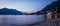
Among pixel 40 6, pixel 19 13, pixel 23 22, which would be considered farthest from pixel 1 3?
pixel 40 6

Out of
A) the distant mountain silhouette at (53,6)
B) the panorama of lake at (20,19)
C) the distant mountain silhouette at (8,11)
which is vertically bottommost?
the panorama of lake at (20,19)

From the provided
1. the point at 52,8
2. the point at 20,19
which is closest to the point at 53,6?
the point at 52,8

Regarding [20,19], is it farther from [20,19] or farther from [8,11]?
[8,11]

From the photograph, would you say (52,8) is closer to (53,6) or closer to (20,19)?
(53,6)

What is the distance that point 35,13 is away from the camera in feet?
6.44

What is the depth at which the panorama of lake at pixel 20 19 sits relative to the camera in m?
1.90

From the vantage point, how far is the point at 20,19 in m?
1.94

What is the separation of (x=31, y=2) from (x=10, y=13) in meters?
0.41

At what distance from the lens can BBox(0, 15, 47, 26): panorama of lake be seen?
1904 millimetres

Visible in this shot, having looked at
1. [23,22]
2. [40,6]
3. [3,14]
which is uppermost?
[40,6]

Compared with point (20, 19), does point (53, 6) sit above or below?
above

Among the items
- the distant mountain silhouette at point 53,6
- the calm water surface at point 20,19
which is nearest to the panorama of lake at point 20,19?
the calm water surface at point 20,19

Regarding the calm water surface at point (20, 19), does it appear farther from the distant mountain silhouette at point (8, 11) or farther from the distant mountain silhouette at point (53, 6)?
the distant mountain silhouette at point (53, 6)

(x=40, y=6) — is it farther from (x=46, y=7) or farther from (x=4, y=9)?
(x=4, y=9)
